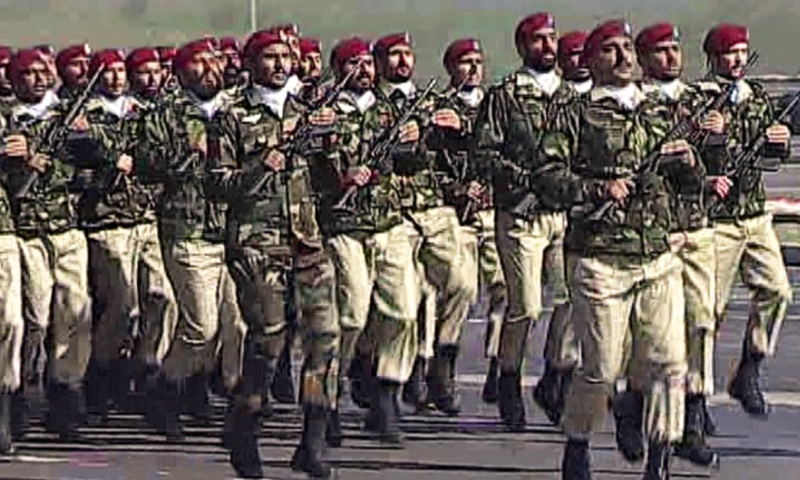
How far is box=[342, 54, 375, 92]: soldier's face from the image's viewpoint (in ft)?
42.9

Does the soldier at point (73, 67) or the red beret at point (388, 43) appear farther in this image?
the soldier at point (73, 67)

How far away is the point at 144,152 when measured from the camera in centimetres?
1344

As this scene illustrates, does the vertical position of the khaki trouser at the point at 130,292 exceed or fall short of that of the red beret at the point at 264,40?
it falls short

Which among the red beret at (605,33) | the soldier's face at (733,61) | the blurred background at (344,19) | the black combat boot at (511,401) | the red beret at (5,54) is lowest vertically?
the blurred background at (344,19)

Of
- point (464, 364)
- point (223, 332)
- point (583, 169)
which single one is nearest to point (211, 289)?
point (223, 332)

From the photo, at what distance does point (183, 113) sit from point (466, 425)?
219 cm

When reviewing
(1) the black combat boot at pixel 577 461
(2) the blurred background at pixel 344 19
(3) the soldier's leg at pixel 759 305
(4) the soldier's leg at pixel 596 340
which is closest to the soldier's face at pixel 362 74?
(3) the soldier's leg at pixel 759 305

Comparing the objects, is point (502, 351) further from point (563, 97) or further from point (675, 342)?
point (675, 342)

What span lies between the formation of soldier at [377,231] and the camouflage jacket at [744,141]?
0.01 meters

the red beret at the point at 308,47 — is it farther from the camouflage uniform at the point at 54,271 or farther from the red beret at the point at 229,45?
the camouflage uniform at the point at 54,271

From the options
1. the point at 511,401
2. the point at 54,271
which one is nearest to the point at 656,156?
the point at 511,401

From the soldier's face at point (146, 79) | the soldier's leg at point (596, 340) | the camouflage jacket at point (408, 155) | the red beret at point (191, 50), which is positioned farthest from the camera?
the soldier's face at point (146, 79)

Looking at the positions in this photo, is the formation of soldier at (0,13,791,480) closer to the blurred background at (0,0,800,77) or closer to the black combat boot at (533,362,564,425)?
the black combat boot at (533,362,564,425)

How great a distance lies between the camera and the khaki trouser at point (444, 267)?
1378 cm
